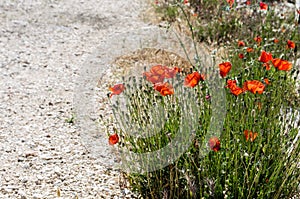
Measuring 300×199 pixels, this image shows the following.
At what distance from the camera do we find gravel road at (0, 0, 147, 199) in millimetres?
2922

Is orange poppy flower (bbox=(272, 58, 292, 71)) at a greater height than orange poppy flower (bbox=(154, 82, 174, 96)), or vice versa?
orange poppy flower (bbox=(272, 58, 292, 71))

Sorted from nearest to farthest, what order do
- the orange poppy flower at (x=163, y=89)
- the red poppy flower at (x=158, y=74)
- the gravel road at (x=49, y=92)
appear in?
1. the orange poppy flower at (x=163, y=89)
2. the red poppy flower at (x=158, y=74)
3. the gravel road at (x=49, y=92)

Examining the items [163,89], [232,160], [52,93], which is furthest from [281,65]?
[52,93]

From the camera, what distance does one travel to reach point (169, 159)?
100 inches

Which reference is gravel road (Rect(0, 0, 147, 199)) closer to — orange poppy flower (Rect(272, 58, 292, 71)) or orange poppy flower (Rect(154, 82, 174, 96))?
orange poppy flower (Rect(154, 82, 174, 96))

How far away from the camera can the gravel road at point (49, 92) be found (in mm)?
2922

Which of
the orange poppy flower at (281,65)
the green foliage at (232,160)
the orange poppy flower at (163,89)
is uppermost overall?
the orange poppy flower at (281,65)

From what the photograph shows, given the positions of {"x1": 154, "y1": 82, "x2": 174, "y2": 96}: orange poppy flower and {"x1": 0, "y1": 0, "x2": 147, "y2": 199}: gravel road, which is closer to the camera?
{"x1": 154, "y1": 82, "x2": 174, "y2": 96}: orange poppy flower

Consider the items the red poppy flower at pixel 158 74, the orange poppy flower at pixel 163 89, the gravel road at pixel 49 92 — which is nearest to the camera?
the orange poppy flower at pixel 163 89

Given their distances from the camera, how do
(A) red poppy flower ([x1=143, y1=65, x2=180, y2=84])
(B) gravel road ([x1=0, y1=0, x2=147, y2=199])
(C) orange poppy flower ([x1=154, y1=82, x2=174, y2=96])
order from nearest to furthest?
1. (C) orange poppy flower ([x1=154, y1=82, x2=174, y2=96])
2. (A) red poppy flower ([x1=143, y1=65, x2=180, y2=84])
3. (B) gravel road ([x1=0, y1=0, x2=147, y2=199])

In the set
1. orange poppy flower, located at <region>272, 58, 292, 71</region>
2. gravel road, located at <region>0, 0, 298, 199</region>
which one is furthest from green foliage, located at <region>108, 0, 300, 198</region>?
gravel road, located at <region>0, 0, 298, 199</region>

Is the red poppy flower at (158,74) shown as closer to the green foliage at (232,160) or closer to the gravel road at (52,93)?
the green foliage at (232,160)

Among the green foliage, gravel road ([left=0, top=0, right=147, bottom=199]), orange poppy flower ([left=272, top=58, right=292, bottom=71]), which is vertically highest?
orange poppy flower ([left=272, top=58, right=292, bottom=71])

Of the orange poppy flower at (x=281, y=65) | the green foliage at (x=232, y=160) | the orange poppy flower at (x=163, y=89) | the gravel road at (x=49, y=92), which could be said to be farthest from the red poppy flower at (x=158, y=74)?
the gravel road at (x=49, y=92)
